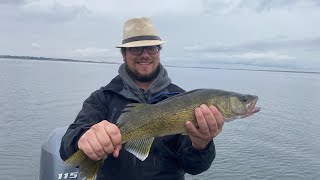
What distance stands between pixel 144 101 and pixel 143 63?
0.52m

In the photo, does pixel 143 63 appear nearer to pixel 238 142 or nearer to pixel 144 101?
pixel 144 101

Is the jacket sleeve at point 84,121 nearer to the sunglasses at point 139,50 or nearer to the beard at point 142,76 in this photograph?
the beard at point 142,76

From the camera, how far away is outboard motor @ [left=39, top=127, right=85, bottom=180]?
6770 millimetres

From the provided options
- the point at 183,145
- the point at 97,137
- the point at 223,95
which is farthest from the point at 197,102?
the point at 97,137

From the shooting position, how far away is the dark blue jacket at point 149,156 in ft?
14.7

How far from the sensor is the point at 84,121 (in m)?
4.54

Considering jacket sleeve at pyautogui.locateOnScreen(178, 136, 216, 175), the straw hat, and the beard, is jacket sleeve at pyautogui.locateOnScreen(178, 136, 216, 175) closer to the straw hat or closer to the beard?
the beard

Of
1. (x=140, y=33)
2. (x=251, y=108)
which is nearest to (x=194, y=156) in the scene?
(x=251, y=108)


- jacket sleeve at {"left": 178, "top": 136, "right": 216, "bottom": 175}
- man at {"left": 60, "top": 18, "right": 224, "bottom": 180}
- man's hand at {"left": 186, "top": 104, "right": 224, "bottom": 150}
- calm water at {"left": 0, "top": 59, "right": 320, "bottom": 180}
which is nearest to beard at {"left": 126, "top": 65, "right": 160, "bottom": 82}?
man at {"left": 60, "top": 18, "right": 224, "bottom": 180}

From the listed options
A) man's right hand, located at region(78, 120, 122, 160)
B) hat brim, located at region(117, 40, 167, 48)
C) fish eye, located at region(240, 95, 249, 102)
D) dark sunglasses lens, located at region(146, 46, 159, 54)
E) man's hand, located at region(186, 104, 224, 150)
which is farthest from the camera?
dark sunglasses lens, located at region(146, 46, 159, 54)

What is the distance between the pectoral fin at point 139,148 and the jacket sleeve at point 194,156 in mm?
499

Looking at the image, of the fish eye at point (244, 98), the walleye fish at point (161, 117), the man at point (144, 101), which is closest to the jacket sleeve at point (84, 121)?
the man at point (144, 101)

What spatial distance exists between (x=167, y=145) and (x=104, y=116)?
933mm

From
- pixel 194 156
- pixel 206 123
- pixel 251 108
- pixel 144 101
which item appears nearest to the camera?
pixel 206 123
